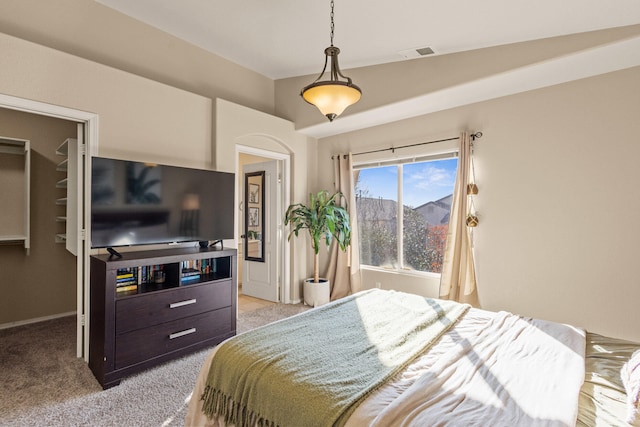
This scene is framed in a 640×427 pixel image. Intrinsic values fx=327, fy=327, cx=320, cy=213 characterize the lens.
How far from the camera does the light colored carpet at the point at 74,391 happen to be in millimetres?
2031

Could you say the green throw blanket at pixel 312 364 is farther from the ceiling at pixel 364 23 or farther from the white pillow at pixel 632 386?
the ceiling at pixel 364 23

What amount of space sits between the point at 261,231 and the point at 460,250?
2.76m

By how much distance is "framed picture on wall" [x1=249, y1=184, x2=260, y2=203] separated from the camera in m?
4.99

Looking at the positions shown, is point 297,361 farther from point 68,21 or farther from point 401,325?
point 68,21

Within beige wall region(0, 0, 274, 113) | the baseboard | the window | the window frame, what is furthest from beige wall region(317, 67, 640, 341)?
the baseboard

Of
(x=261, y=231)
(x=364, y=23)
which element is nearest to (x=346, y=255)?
(x=261, y=231)

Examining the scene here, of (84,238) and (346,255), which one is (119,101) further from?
(346,255)

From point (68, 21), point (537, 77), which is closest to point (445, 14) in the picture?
point (537, 77)

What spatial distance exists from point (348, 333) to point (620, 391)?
1.14 m

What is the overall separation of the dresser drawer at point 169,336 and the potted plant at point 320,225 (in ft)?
4.67

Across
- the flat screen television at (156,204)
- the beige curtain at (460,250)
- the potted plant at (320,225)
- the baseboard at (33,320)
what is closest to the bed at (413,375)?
the beige curtain at (460,250)

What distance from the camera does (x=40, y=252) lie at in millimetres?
3848

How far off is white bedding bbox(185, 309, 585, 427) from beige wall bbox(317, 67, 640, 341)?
1.44 m

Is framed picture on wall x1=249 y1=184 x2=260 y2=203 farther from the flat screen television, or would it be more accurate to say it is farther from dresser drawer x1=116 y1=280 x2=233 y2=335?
dresser drawer x1=116 y1=280 x2=233 y2=335
